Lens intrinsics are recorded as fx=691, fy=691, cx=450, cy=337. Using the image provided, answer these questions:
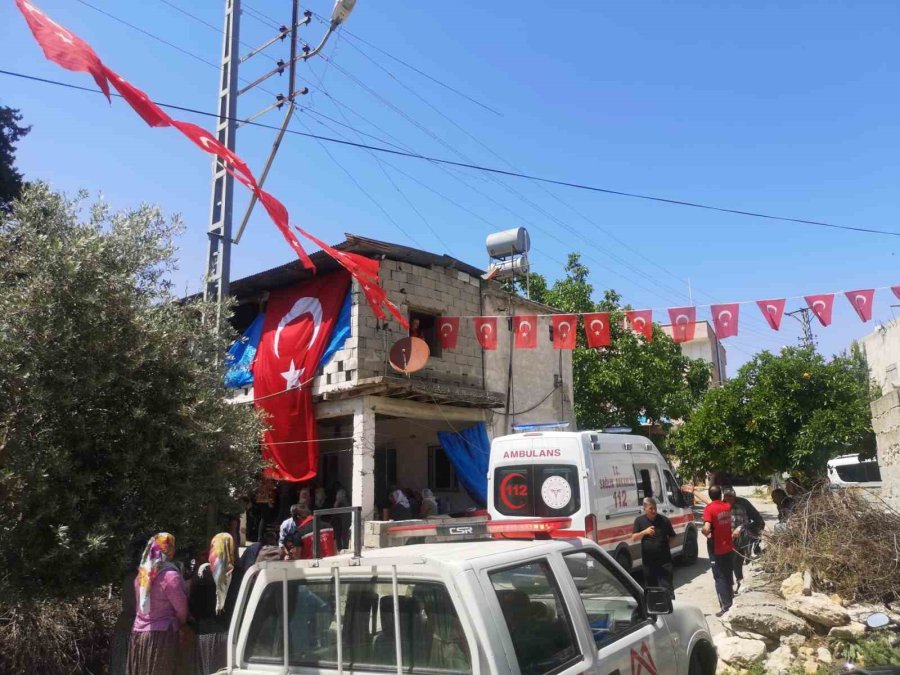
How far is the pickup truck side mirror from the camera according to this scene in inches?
158

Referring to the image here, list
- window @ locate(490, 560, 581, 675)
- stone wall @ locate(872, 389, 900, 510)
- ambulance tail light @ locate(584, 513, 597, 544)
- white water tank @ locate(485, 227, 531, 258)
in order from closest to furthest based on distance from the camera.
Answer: window @ locate(490, 560, 581, 675) → stone wall @ locate(872, 389, 900, 510) → ambulance tail light @ locate(584, 513, 597, 544) → white water tank @ locate(485, 227, 531, 258)

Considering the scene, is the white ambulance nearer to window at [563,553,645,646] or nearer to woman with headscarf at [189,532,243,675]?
woman with headscarf at [189,532,243,675]

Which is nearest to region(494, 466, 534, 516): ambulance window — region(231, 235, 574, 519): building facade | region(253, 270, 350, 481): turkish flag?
region(231, 235, 574, 519): building facade

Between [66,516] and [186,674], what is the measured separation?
1.68m

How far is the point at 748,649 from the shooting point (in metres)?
6.21

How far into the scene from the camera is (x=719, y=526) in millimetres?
8469

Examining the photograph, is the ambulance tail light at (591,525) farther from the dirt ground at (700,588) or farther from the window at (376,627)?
the window at (376,627)

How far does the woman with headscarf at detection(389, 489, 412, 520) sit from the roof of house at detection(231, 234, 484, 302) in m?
5.01

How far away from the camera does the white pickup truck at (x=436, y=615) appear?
286cm

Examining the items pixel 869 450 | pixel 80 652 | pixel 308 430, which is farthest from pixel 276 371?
pixel 869 450

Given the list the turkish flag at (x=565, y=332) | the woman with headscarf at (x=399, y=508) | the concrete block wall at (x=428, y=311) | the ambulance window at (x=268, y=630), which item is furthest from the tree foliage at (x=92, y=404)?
the turkish flag at (x=565, y=332)

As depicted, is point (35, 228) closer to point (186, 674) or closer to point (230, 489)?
point (230, 489)

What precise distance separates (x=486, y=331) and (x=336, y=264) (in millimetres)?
3624

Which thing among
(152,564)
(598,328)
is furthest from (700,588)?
(152,564)
